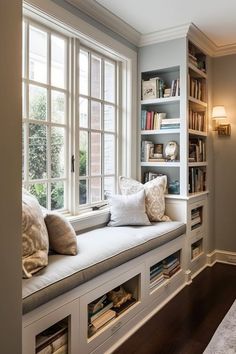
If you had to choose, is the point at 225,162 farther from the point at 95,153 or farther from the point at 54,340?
the point at 54,340

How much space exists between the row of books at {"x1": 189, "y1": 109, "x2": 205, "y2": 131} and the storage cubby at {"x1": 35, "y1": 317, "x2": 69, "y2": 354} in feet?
7.75

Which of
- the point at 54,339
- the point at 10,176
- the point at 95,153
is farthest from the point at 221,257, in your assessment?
the point at 10,176

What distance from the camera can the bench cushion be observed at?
1.56 metres

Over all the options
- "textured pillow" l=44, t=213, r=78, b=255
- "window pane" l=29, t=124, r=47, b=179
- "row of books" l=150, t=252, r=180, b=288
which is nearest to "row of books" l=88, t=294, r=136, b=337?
"textured pillow" l=44, t=213, r=78, b=255

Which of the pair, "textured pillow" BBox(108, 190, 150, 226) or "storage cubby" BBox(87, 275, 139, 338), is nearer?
"storage cubby" BBox(87, 275, 139, 338)

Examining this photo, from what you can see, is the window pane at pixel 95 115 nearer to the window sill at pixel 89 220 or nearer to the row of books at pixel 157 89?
the row of books at pixel 157 89

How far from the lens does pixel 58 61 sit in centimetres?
257

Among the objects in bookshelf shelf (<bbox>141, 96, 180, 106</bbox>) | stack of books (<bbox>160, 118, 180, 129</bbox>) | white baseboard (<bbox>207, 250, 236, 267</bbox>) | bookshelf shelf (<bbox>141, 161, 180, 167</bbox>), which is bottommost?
white baseboard (<bbox>207, 250, 236, 267</bbox>)

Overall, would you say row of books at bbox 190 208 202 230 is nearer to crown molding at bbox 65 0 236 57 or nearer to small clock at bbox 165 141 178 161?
small clock at bbox 165 141 178 161

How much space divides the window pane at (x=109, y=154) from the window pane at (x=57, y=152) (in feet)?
2.07

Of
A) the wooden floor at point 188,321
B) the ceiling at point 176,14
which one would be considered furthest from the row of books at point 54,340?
the ceiling at point 176,14

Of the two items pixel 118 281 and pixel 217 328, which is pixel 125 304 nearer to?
pixel 118 281

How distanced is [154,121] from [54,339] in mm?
2388

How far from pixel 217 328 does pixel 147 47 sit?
109 inches
